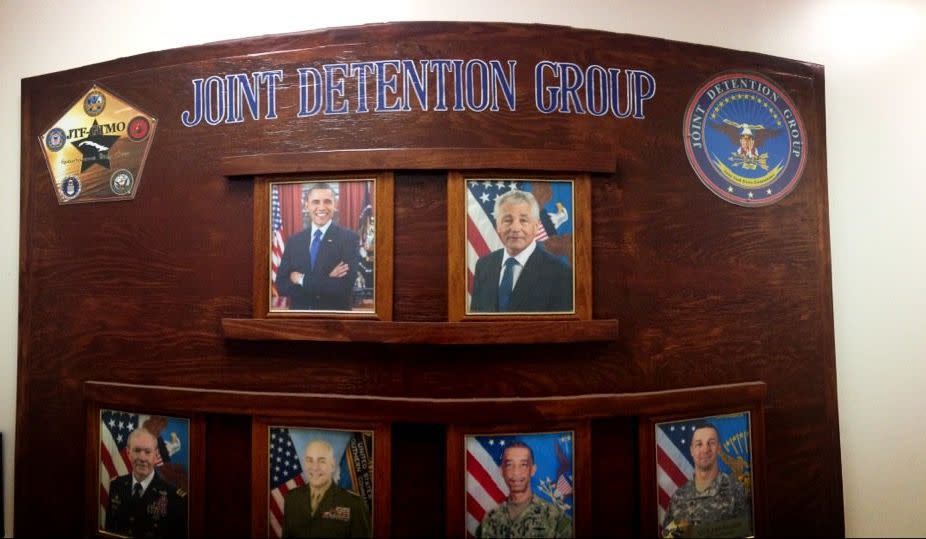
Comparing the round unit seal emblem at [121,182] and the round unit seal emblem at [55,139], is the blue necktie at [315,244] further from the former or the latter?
the round unit seal emblem at [55,139]

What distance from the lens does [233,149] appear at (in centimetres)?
279

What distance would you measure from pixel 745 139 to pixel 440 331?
1.91 meters

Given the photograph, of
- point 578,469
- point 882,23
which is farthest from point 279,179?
point 882,23

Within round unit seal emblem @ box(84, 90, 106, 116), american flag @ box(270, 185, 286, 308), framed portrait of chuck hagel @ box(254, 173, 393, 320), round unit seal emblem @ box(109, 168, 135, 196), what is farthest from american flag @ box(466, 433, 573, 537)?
round unit seal emblem @ box(84, 90, 106, 116)

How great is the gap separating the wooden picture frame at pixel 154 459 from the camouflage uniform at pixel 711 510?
2.35 meters

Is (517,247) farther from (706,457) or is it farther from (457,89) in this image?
(706,457)

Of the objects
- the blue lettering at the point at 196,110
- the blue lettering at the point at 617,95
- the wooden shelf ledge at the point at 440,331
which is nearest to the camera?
the wooden shelf ledge at the point at 440,331

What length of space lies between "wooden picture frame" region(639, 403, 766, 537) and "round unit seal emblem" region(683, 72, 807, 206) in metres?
1.14

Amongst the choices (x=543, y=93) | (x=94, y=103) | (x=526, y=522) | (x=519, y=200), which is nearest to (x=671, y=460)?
(x=526, y=522)

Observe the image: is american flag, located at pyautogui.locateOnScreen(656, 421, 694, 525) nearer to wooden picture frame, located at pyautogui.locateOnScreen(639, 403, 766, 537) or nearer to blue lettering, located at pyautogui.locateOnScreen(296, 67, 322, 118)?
Answer: wooden picture frame, located at pyautogui.locateOnScreen(639, 403, 766, 537)

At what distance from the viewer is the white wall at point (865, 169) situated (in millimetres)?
3049

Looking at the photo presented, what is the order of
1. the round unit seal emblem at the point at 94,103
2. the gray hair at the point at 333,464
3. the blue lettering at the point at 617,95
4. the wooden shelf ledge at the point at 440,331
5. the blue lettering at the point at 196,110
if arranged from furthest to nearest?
the round unit seal emblem at the point at 94,103, the blue lettering at the point at 196,110, the blue lettering at the point at 617,95, the gray hair at the point at 333,464, the wooden shelf ledge at the point at 440,331

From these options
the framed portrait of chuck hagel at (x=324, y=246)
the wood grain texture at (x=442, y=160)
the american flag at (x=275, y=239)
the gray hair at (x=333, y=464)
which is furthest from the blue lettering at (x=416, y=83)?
the gray hair at (x=333, y=464)

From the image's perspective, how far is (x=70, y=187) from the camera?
10.1ft
